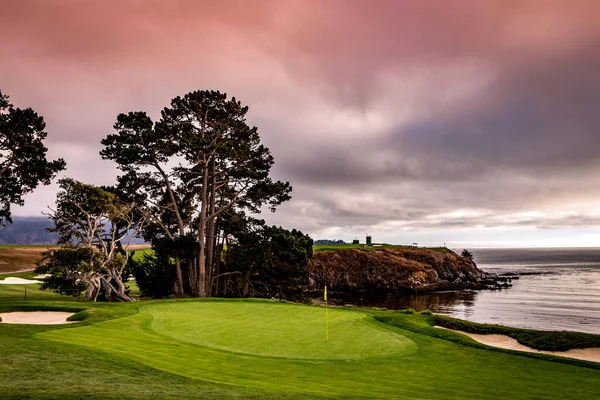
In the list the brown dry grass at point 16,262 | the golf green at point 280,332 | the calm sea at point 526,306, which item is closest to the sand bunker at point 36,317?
the golf green at point 280,332

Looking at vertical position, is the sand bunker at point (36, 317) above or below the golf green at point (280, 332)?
above

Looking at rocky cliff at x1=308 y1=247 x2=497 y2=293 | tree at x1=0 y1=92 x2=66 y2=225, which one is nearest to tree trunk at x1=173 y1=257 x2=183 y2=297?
tree at x1=0 y1=92 x2=66 y2=225

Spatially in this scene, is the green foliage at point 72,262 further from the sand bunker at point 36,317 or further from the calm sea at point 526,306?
the calm sea at point 526,306

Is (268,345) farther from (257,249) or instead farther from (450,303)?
(450,303)

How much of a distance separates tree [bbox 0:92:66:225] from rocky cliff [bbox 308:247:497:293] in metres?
45.9

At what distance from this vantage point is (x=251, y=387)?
7.98 metres

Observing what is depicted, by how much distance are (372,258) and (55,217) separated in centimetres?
5504

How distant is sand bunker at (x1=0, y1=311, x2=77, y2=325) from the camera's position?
616 inches

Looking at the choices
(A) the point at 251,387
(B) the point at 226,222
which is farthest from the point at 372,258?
(A) the point at 251,387

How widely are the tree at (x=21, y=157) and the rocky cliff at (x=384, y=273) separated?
45.9 metres

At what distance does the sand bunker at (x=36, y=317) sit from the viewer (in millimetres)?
15636

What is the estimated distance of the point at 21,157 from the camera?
86.6 feet

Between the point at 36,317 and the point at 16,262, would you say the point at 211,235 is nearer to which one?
the point at 36,317

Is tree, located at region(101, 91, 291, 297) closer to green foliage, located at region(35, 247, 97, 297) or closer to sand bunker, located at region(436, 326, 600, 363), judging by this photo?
green foliage, located at region(35, 247, 97, 297)
